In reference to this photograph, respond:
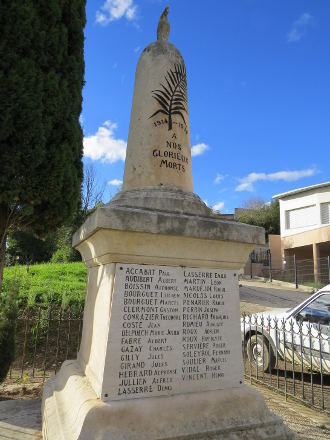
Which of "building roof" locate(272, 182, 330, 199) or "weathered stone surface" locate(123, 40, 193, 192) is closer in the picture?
"weathered stone surface" locate(123, 40, 193, 192)

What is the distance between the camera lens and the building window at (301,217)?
24719mm

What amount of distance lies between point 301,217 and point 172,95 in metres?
24.3

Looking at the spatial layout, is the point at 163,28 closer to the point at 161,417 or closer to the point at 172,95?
the point at 172,95

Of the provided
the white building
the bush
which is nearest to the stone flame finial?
the bush

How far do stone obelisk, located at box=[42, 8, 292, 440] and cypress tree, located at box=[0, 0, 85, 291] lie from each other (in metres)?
2.61

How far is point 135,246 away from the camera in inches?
95.7

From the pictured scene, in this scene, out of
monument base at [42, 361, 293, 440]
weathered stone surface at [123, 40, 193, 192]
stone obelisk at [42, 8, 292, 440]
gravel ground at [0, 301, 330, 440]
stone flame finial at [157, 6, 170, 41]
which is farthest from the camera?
stone flame finial at [157, 6, 170, 41]

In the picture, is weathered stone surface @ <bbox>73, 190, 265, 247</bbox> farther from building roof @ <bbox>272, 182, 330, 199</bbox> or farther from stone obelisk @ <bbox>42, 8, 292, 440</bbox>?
building roof @ <bbox>272, 182, 330, 199</bbox>

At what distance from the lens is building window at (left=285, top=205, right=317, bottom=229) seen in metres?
24.7

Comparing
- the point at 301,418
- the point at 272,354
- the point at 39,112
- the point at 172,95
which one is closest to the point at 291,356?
the point at 272,354

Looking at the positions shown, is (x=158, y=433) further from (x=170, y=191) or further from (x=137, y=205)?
(x=170, y=191)

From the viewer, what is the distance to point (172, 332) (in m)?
2.49

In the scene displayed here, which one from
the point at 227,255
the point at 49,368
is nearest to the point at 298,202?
the point at 49,368

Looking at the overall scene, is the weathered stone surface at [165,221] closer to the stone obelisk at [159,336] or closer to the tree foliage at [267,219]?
the stone obelisk at [159,336]
